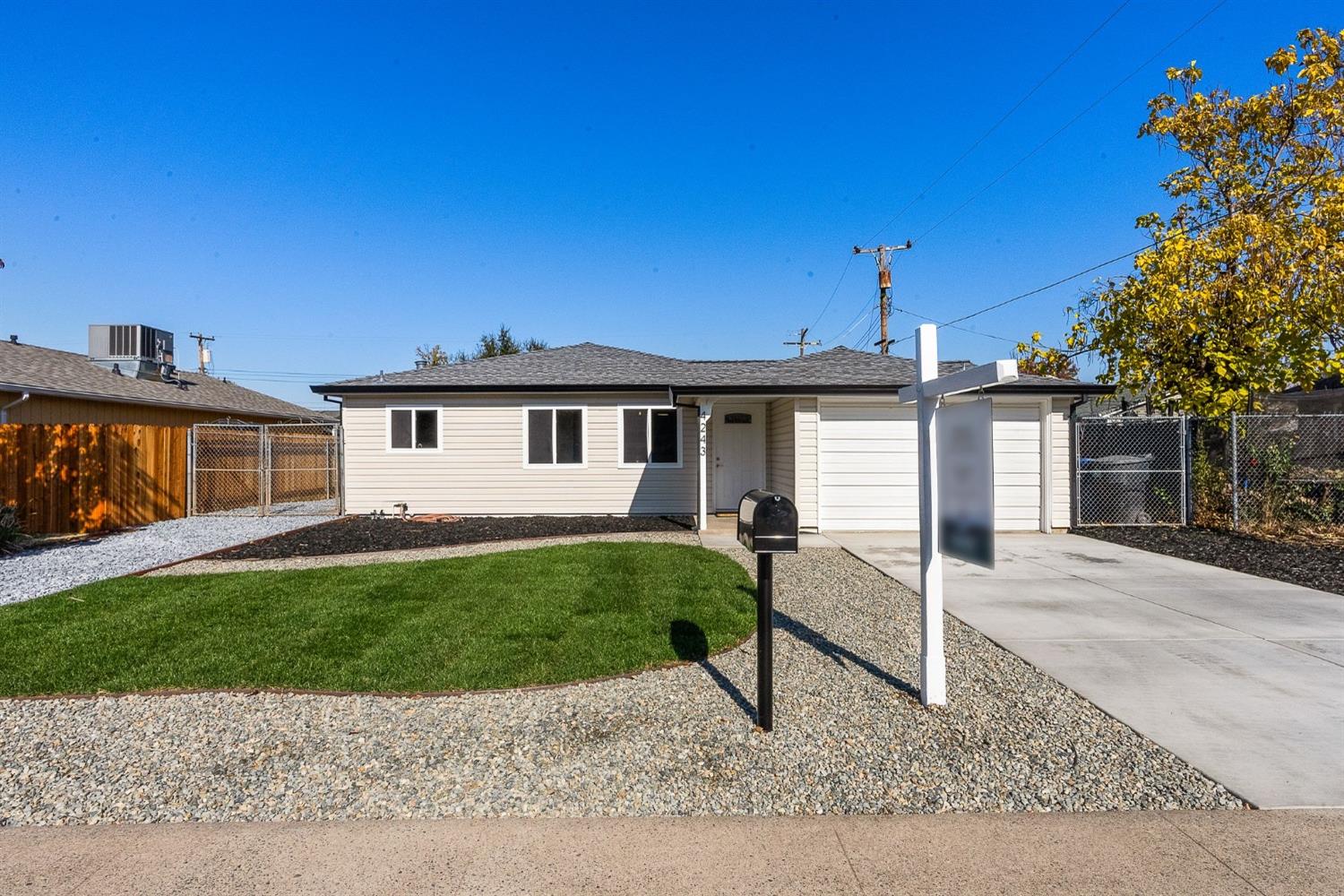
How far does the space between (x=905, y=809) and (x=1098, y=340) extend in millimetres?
12806

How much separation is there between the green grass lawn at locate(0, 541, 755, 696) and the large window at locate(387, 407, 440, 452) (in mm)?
5999

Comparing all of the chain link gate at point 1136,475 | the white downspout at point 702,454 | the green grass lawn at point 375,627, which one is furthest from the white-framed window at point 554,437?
the chain link gate at point 1136,475

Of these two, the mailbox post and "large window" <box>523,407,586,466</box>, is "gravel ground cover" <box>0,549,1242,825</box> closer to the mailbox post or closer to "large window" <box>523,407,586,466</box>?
the mailbox post

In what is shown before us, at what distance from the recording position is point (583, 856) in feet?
8.85

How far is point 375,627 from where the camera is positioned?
587 centimetres

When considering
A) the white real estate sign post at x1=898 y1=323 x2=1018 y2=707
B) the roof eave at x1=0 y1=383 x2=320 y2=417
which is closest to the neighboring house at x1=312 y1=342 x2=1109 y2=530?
the roof eave at x1=0 y1=383 x2=320 y2=417

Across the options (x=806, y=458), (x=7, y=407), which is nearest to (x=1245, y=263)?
(x=806, y=458)

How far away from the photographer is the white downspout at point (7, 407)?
12.8 m

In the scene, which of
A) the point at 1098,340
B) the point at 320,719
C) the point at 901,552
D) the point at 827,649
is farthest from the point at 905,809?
the point at 1098,340

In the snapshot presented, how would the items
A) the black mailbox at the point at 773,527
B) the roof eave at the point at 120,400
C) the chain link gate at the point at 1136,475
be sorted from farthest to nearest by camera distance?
1. the roof eave at the point at 120,400
2. the chain link gate at the point at 1136,475
3. the black mailbox at the point at 773,527

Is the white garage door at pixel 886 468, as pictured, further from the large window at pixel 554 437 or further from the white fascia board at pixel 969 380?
the white fascia board at pixel 969 380

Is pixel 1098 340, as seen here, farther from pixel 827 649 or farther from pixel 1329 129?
pixel 827 649

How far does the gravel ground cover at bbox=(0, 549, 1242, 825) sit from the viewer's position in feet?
10.2

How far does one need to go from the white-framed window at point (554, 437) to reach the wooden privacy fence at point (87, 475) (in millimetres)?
7269
